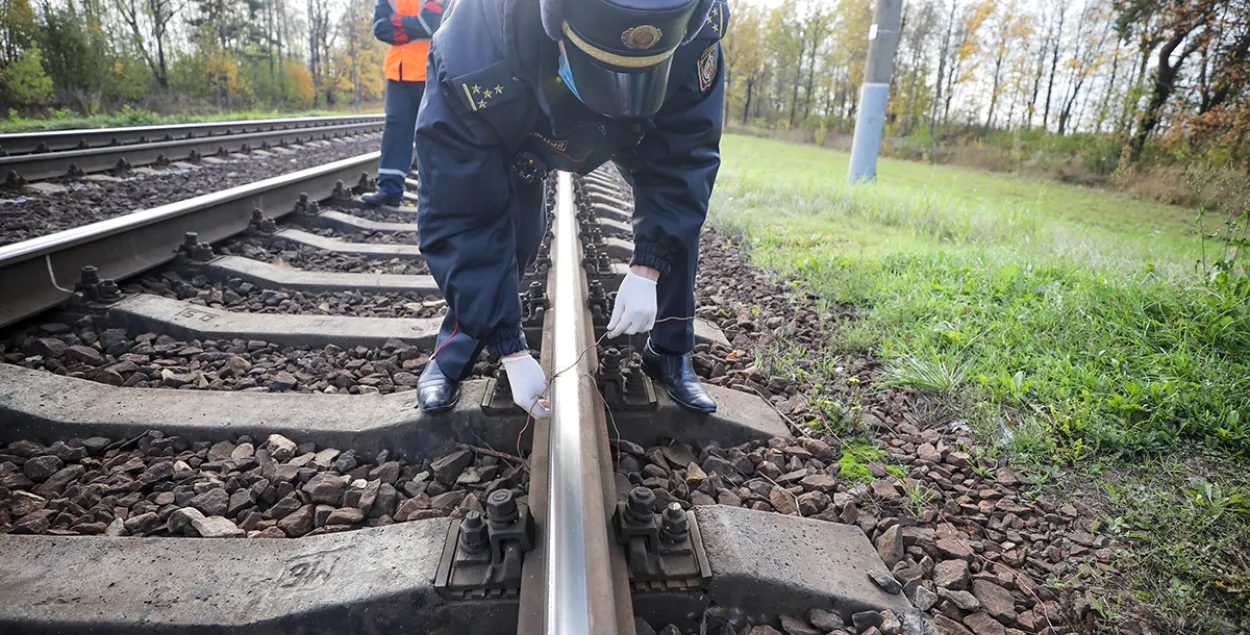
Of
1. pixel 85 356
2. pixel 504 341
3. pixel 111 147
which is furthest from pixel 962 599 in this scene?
pixel 111 147

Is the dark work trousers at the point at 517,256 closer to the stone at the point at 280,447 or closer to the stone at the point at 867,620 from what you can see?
the stone at the point at 280,447

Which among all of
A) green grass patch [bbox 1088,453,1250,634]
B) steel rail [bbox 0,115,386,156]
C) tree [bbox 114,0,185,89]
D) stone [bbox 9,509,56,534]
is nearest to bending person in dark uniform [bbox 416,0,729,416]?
stone [bbox 9,509,56,534]

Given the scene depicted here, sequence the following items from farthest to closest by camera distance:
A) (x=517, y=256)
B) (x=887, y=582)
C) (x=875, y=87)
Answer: (x=875, y=87), (x=517, y=256), (x=887, y=582)

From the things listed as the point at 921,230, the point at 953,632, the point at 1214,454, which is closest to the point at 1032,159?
the point at 921,230

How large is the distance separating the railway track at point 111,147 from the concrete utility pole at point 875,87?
797 cm

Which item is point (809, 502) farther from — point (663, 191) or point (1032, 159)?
point (1032, 159)

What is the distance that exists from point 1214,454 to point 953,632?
136cm

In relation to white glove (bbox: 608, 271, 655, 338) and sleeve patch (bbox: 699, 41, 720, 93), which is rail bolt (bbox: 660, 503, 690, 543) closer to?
white glove (bbox: 608, 271, 655, 338)

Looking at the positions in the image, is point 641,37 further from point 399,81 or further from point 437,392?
point 399,81

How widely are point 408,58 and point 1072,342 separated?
4663 mm

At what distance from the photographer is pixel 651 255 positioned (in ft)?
→ 6.75

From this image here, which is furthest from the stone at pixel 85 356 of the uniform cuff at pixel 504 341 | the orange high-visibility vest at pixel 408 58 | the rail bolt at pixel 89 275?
the orange high-visibility vest at pixel 408 58

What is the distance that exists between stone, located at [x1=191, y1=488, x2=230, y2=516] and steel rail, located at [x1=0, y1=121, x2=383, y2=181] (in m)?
4.75

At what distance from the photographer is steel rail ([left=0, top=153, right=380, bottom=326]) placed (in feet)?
8.25
